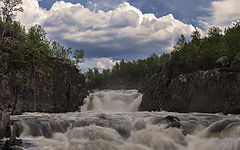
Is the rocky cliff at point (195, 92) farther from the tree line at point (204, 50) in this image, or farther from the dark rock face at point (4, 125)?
the dark rock face at point (4, 125)

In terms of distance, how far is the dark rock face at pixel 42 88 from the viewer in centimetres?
1914

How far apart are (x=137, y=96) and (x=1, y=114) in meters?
24.6

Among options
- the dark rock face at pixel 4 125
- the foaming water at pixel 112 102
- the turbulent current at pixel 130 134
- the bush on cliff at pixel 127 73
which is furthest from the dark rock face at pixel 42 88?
the bush on cliff at pixel 127 73

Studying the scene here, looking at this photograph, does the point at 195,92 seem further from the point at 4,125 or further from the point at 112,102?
the point at 4,125

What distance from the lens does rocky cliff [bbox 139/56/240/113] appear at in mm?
17906

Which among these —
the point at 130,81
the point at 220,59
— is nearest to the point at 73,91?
the point at 220,59

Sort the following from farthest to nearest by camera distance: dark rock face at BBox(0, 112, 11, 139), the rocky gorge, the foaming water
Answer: the foaming water → the rocky gorge → dark rock face at BBox(0, 112, 11, 139)

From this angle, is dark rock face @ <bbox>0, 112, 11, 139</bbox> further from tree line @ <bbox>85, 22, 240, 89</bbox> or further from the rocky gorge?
tree line @ <bbox>85, 22, 240, 89</bbox>

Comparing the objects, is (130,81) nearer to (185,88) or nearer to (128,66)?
(128,66)

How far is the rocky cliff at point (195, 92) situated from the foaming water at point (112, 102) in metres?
4.42

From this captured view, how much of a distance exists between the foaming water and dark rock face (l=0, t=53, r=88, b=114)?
210cm

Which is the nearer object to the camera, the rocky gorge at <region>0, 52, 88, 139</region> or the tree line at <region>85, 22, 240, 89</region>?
the rocky gorge at <region>0, 52, 88, 139</region>

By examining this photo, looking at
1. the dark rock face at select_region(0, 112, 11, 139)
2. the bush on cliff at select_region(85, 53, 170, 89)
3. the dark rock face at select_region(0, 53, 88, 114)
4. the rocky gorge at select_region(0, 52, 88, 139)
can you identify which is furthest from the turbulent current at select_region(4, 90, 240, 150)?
the bush on cliff at select_region(85, 53, 170, 89)

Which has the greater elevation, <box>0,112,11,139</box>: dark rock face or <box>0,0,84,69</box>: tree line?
<box>0,0,84,69</box>: tree line
